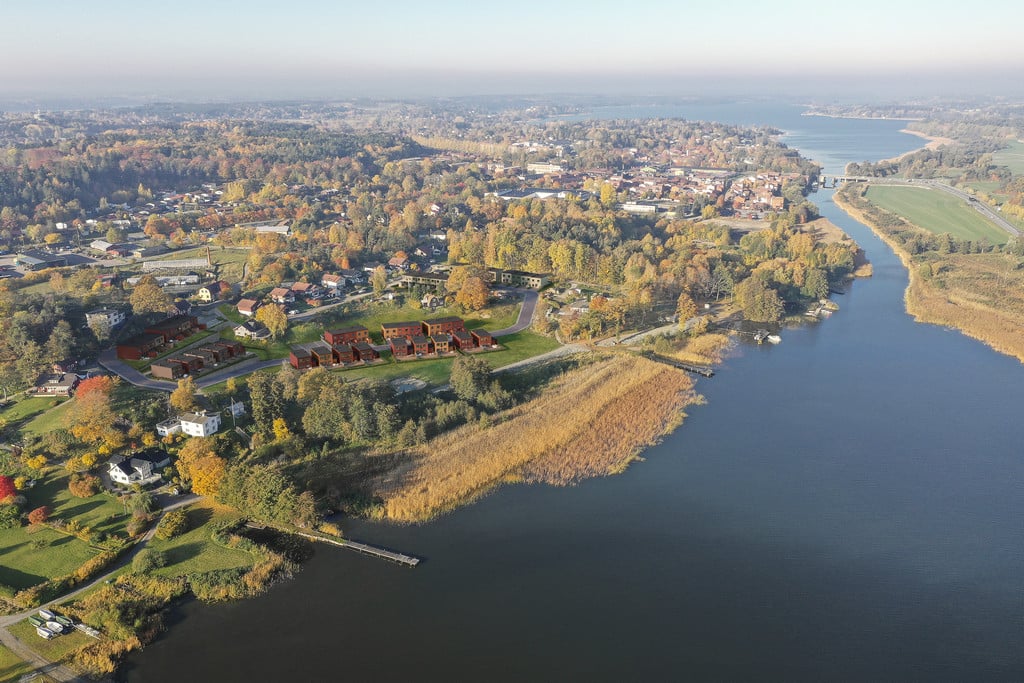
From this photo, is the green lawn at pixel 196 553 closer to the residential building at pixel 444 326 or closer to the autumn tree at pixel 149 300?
the residential building at pixel 444 326

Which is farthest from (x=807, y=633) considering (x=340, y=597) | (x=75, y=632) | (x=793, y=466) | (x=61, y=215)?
(x=61, y=215)

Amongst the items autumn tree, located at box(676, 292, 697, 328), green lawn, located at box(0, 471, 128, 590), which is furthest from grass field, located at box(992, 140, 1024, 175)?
green lawn, located at box(0, 471, 128, 590)

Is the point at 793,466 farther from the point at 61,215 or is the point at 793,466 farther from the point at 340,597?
the point at 61,215

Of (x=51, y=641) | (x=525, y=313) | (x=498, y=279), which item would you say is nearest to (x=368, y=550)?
(x=51, y=641)

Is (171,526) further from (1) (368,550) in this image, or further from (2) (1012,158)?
(2) (1012,158)

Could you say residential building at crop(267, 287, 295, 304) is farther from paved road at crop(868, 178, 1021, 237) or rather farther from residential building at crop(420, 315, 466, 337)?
paved road at crop(868, 178, 1021, 237)

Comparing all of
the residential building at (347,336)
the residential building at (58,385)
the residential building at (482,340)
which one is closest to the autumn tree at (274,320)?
the residential building at (347,336)
